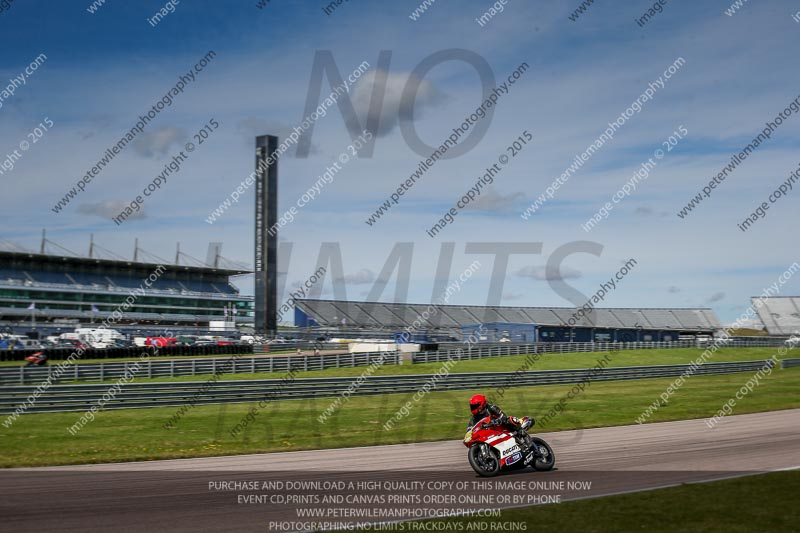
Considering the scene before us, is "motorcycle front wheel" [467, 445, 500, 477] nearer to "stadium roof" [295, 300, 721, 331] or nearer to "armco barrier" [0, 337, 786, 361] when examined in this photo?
"armco barrier" [0, 337, 786, 361]

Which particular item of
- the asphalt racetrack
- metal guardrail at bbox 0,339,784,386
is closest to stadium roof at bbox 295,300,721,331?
metal guardrail at bbox 0,339,784,386

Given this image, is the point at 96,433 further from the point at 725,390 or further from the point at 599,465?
the point at 725,390

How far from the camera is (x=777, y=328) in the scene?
88.2m

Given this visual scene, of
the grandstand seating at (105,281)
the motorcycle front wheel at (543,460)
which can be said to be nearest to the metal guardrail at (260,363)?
the motorcycle front wheel at (543,460)

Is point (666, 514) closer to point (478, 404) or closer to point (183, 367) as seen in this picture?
point (478, 404)

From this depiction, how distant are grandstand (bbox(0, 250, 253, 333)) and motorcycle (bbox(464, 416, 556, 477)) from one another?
2659 inches

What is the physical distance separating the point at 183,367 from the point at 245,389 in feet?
29.2

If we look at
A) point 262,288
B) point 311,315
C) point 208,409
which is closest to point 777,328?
point 311,315

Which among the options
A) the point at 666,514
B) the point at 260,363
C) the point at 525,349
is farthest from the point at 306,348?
the point at 666,514

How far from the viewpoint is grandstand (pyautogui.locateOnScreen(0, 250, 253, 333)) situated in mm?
87625

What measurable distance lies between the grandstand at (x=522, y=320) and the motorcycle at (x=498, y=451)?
66871 mm

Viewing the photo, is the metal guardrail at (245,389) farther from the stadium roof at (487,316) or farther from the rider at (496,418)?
the stadium roof at (487,316)

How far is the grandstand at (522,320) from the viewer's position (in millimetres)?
85000

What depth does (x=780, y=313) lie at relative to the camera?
290 feet
